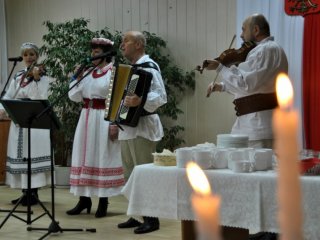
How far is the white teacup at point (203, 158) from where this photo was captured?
2234 millimetres

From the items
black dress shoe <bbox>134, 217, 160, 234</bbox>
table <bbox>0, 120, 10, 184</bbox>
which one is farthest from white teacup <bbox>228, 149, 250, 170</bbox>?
table <bbox>0, 120, 10, 184</bbox>

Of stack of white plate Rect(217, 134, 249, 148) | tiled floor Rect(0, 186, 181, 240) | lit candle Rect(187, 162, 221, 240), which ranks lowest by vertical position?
tiled floor Rect(0, 186, 181, 240)

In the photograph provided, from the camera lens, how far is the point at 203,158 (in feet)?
7.32

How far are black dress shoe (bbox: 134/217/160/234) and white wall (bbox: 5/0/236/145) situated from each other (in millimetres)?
2154

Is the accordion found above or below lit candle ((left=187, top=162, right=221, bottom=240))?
above

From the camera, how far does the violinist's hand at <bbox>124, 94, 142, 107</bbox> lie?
337cm

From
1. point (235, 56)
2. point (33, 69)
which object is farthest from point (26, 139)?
point (235, 56)

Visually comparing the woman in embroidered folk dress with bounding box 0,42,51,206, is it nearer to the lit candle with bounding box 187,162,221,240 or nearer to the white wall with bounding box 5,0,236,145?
the white wall with bounding box 5,0,236,145

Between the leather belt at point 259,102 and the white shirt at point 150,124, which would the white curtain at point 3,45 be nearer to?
the white shirt at point 150,124

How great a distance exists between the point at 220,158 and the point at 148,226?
1.54 meters

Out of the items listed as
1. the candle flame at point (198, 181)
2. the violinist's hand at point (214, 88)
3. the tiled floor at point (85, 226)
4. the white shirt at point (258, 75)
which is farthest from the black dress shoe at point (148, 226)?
the candle flame at point (198, 181)

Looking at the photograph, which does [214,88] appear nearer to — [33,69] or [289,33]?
[289,33]

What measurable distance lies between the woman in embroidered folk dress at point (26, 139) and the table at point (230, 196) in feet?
7.78

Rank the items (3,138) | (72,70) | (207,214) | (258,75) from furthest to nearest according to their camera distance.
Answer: (3,138)
(72,70)
(258,75)
(207,214)
